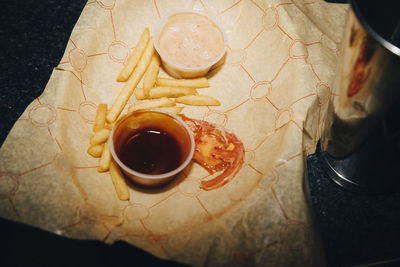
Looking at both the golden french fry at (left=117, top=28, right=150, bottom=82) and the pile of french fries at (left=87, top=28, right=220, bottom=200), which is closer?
the pile of french fries at (left=87, top=28, right=220, bottom=200)

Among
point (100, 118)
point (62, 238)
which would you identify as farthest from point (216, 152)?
point (62, 238)

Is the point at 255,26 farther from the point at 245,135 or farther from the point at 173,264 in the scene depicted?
the point at 173,264

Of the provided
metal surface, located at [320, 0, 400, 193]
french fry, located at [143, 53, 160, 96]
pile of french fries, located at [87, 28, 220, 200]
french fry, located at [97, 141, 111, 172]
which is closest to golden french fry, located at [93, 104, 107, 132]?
pile of french fries, located at [87, 28, 220, 200]

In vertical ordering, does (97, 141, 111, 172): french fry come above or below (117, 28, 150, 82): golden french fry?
below

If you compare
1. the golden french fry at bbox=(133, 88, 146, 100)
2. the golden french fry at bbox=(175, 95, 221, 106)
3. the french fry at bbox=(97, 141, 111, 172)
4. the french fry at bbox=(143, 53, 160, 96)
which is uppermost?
the french fry at bbox=(143, 53, 160, 96)

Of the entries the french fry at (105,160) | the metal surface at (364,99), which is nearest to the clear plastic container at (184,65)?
the french fry at (105,160)

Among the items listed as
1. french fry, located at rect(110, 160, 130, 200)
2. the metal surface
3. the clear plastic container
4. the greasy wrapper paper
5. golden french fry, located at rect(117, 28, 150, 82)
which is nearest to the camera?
the metal surface

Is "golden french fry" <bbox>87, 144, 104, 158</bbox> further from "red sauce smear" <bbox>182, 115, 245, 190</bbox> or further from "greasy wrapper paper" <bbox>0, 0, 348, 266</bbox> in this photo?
"red sauce smear" <bbox>182, 115, 245, 190</bbox>

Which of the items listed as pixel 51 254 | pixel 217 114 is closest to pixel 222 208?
pixel 217 114
